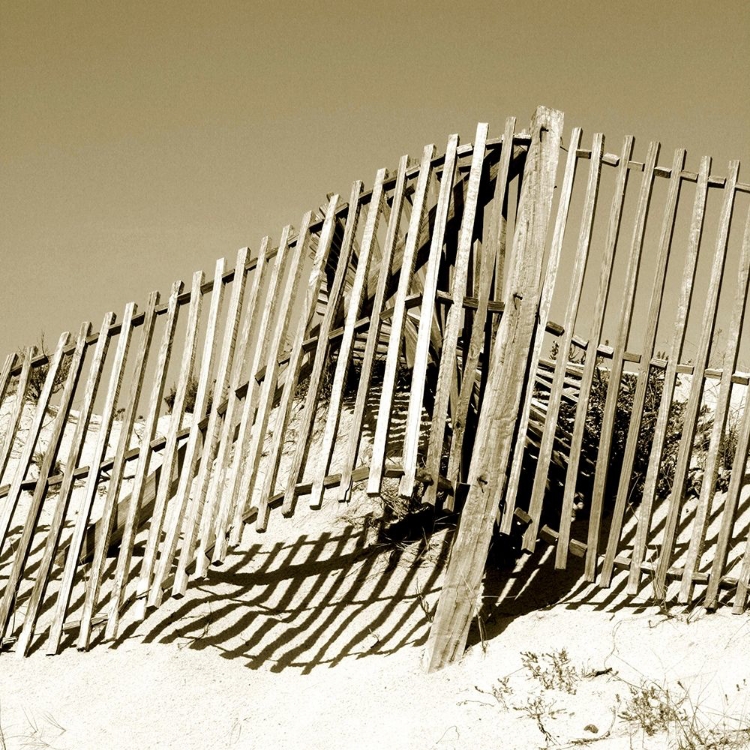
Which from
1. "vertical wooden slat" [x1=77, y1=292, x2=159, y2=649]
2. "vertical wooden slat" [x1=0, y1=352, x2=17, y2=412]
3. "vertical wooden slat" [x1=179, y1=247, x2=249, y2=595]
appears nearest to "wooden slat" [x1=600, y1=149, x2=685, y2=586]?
"vertical wooden slat" [x1=179, y1=247, x2=249, y2=595]

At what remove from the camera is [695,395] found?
418 centimetres

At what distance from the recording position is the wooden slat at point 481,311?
4.28 meters

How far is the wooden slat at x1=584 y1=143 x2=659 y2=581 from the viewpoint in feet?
13.9

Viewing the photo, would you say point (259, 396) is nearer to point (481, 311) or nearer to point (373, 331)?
point (373, 331)

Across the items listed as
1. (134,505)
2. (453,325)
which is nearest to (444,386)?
(453,325)

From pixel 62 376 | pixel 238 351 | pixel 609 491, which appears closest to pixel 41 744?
pixel 238 351

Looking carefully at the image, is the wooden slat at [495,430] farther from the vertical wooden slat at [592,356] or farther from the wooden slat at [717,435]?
the wooden slat at [717,435]

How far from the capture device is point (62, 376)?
26.9 ft

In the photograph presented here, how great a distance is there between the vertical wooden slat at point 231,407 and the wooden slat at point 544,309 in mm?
1480

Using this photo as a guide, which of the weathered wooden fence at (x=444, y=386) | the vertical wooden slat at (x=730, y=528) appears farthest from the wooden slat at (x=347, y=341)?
the vertical wooden slat at (x=730, y=528)

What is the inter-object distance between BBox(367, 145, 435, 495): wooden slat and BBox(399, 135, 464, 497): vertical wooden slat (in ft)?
0.31

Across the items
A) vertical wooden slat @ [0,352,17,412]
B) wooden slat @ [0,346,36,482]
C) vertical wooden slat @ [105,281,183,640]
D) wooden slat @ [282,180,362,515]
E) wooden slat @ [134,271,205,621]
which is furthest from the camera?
vertical wooden slat @ [0,352,17,412]

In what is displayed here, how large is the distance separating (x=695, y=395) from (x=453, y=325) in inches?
50.2

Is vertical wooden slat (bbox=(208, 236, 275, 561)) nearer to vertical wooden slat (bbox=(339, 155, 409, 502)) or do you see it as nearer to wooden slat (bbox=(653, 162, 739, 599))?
vertical wooden slat (bbox=(339, 155, 409, 502))
